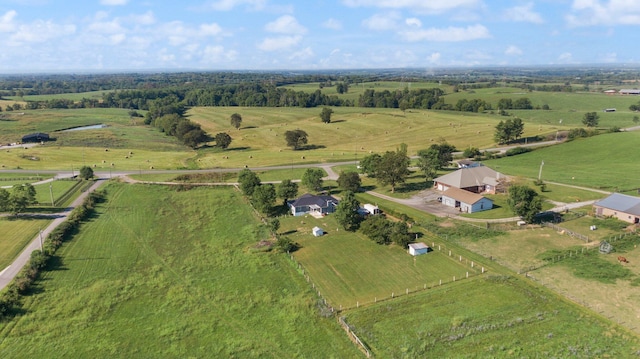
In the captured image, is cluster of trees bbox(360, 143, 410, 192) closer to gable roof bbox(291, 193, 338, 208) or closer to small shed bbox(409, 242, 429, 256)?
gable roof bbox(291, 193, 338, 208)

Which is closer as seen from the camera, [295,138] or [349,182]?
[349,182]

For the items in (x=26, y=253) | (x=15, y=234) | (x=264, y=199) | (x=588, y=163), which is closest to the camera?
(x=26, y=253)

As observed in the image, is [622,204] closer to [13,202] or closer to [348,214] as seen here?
[348,214]

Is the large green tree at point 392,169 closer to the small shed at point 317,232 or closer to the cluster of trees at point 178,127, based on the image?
the small shed at point 317,232

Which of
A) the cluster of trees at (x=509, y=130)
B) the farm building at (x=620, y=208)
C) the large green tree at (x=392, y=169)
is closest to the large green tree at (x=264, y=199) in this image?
the large green tree at (x=392, y=169)

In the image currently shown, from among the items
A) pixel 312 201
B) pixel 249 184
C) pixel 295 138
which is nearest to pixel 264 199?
pixel 312 201

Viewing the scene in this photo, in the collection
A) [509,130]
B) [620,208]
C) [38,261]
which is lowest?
[38,261]
